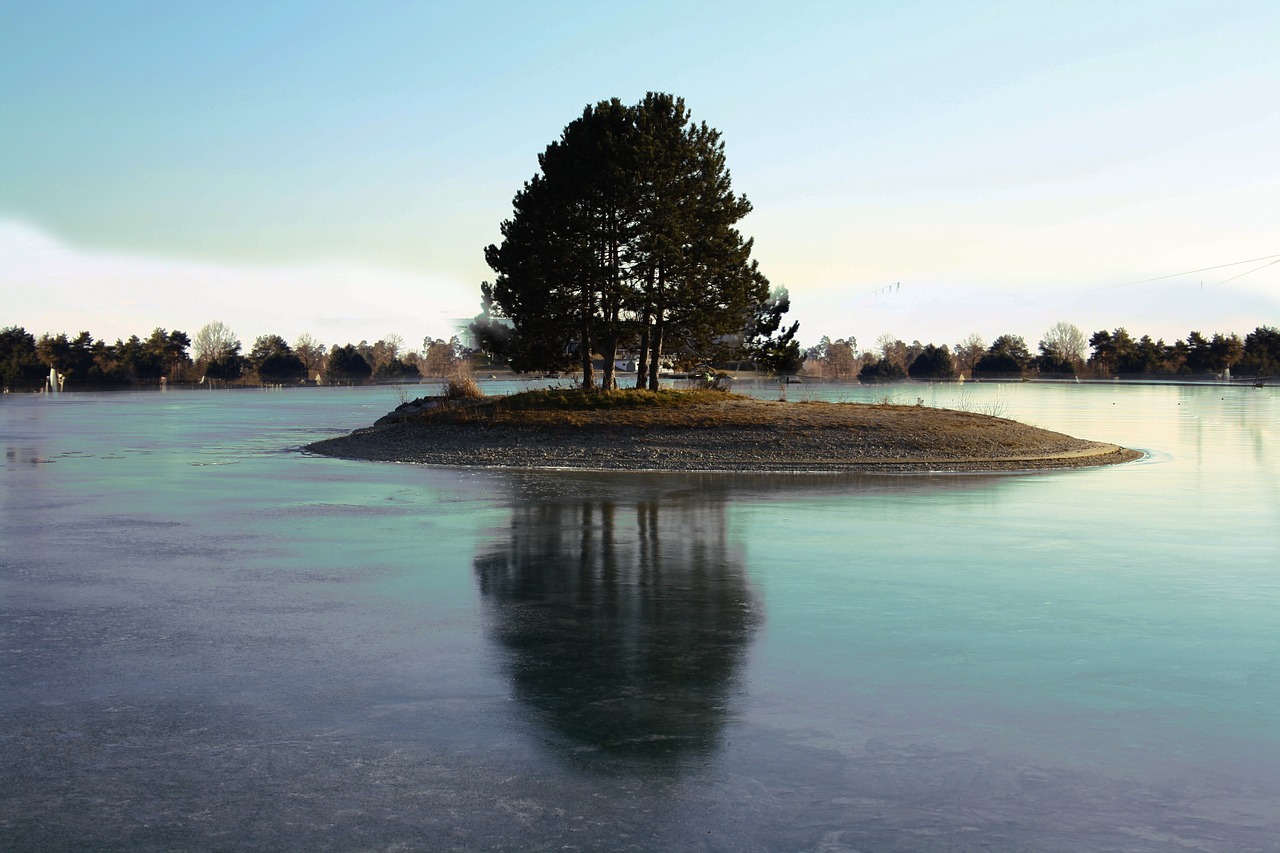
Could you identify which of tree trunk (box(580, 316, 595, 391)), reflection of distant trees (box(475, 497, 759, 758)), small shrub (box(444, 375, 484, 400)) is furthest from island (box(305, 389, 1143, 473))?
reflection of distant trees (box(475, 497, 759, 758))

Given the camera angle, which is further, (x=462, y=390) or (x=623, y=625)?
(x=462, y=390)

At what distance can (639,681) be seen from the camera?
7398mm

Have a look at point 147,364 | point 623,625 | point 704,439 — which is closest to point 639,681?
point 623,625

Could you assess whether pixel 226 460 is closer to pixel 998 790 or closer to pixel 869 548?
pixel 869 548

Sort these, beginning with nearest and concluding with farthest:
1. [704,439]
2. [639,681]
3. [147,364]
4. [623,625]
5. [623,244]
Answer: [639,681] < [623,625] < [704,439] < [623,244] < [147,364]

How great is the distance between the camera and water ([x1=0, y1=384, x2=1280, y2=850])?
5160mm

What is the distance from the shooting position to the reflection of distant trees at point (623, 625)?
659 cm

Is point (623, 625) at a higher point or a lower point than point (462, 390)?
lower

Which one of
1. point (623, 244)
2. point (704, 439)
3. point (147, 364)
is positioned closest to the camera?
point (704, 439)

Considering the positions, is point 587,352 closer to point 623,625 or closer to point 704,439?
point 704,439

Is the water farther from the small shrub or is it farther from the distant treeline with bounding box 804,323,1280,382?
the distant treeline with bounding box 804,323,1280,382

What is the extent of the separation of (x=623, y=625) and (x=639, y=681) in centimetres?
168

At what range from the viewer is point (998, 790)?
548 cm

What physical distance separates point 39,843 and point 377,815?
1454mm
